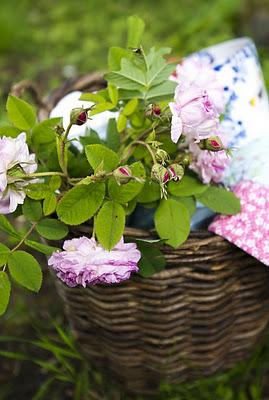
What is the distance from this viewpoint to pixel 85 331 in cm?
141

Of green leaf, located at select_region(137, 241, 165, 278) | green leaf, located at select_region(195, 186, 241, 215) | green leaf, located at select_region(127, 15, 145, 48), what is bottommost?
green leaf, located at select_region(137, 241, 165, 278)

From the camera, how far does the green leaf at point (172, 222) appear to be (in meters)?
1.12

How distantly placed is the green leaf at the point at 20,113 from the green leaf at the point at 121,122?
16 cm

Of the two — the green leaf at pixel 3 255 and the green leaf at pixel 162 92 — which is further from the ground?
the green leaf at pixel 162 92

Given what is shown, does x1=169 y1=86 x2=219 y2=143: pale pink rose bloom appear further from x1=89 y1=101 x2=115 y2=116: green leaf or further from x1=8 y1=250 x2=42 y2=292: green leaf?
x1=8 y1=250 x2=42 y2=292: green leaf

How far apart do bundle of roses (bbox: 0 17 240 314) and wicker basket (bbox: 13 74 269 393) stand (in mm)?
67

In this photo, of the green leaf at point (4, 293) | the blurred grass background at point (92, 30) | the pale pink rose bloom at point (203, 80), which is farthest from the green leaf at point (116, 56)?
the blurred grass background at point (92, 30)

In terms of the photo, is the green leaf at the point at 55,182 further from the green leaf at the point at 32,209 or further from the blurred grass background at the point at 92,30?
the blurred grass background at the point at 92,30

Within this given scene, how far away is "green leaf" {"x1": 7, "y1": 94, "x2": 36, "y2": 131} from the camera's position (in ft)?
3.74

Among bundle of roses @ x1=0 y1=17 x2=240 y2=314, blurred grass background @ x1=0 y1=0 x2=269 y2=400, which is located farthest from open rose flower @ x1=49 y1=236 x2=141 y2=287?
blurred grass background @ x1=0 y1=0 x2=269 y2=400

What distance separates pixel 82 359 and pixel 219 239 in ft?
1.78

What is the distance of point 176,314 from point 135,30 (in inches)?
20.1

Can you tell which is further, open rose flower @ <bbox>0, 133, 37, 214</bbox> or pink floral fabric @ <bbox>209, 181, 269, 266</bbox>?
pink floral fabric @ <bbox>209, 181, 269, 266</bbox>

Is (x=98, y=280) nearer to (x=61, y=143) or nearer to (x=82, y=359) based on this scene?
(x=61, y=143)
